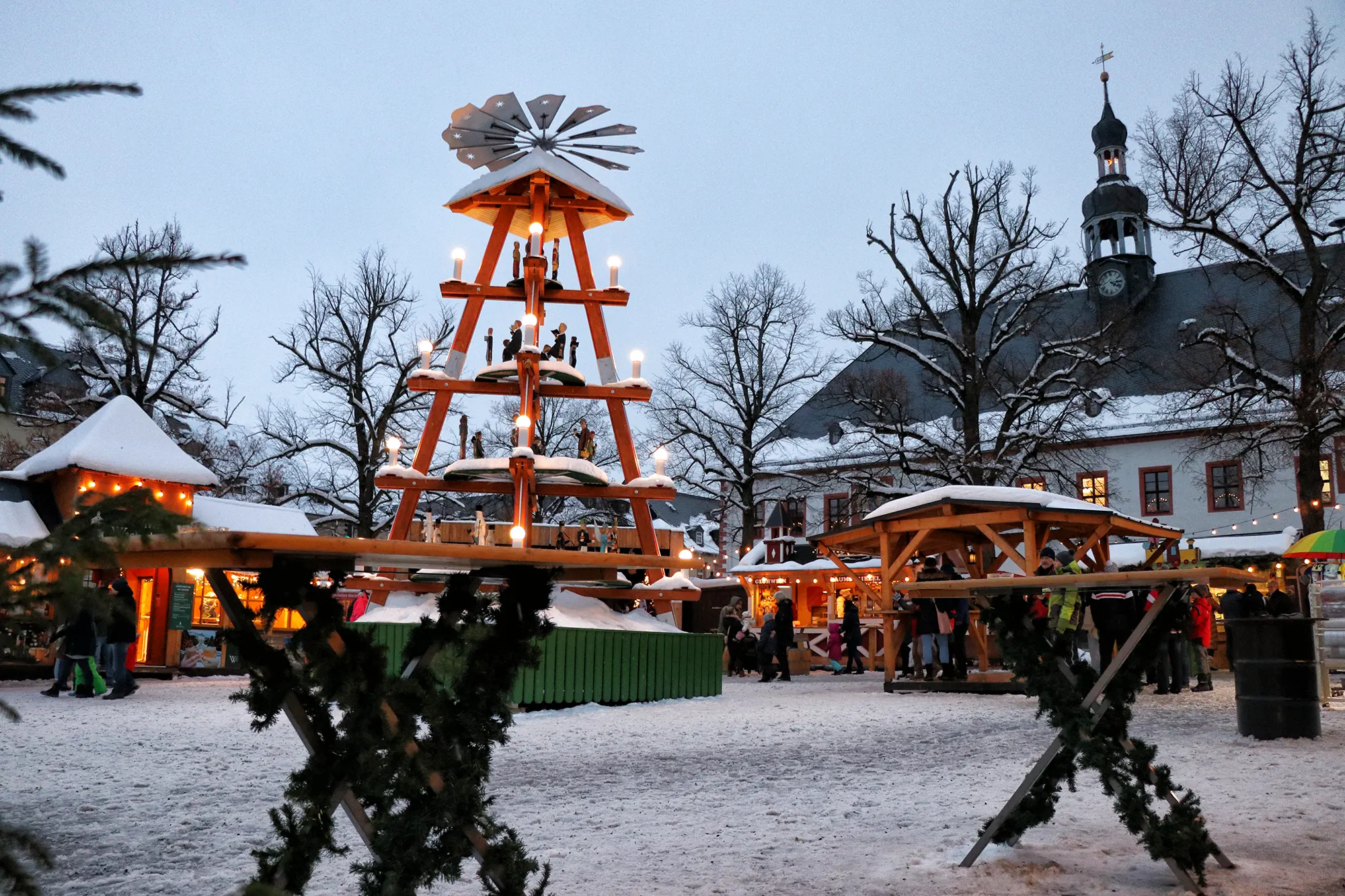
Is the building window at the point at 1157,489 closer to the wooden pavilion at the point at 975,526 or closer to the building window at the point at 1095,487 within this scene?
the building window at the point at 1095,487

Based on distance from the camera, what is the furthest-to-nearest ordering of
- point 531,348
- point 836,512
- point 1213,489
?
point 836,512 → point 1213,489 → point 531,348

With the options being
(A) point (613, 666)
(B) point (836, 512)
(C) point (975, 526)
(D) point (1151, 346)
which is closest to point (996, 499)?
(C) point (975, 526)

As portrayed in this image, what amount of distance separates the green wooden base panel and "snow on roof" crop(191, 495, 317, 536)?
12.2 meters

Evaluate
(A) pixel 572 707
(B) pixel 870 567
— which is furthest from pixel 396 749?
(B) pixel 870 567

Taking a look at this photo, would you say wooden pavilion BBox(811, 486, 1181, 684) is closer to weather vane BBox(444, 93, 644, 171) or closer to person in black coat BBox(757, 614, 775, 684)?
person in black coat BBox(757, 614, 775, 684)

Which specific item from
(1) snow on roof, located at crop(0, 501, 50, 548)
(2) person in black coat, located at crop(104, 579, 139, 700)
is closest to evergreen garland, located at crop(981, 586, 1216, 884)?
(2) person in black coat, located at crop(104, 579, 139, 700)

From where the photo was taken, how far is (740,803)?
625 cm

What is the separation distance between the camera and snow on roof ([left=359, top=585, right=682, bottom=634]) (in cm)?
1320

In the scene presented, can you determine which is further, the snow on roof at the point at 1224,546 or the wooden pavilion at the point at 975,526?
the snow on roof at the point at 1224,546

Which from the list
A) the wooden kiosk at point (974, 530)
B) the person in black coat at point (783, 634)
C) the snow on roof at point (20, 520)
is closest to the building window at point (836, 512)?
the wooden kiosk at point (974, 530)

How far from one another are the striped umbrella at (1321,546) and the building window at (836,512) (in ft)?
65.5

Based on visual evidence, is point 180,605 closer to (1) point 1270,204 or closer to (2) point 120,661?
(2) point 120,661

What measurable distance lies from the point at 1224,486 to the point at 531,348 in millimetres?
32458

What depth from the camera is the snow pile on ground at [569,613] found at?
1320cm
